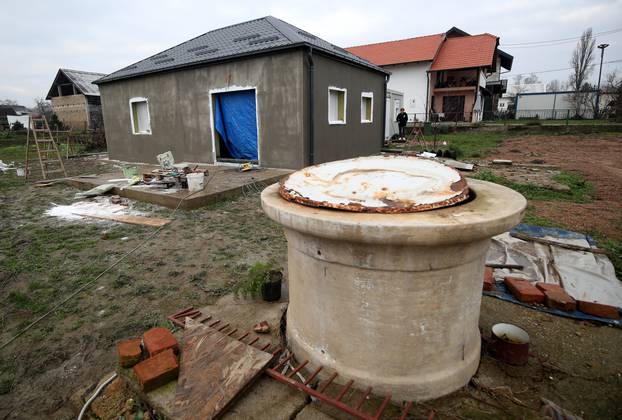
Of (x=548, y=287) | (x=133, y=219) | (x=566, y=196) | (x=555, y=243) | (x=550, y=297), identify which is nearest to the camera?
(x=550, y=297)

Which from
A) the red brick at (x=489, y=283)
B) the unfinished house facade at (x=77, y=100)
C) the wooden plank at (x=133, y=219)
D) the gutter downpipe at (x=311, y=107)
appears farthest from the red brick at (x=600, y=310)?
the unfinished house facade at (x=77, y=100)

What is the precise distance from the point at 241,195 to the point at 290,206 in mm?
5694

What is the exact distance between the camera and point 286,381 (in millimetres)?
1818

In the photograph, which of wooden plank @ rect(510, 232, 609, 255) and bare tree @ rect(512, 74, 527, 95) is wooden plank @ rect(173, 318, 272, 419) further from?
bare tree @ rect(512, 74, 527, 95)

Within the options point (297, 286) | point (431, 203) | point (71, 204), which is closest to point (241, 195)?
point (71, 204)

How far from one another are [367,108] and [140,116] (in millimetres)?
8152

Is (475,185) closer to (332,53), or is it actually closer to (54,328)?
(54,328)

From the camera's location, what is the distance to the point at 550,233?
14.4 ft

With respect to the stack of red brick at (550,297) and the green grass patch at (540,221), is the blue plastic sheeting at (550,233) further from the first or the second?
the stack of red brick at (550,297)

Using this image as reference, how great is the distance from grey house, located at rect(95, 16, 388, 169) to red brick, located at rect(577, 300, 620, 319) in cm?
707

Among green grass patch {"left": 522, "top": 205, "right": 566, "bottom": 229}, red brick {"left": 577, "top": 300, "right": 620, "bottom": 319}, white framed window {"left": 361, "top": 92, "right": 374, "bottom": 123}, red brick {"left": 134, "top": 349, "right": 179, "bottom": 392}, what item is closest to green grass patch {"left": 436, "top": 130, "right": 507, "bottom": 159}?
white framed window {"left": 361, "top": 92, "right": 374, "bottom": 123}

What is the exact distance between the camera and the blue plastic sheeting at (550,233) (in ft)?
13.8

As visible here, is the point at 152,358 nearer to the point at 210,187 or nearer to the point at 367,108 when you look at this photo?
the point at 210,187

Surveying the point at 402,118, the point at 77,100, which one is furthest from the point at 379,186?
the point at 77,100
